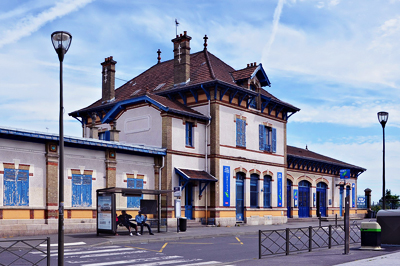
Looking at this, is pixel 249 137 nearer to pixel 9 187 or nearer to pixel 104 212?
pixel 104 212

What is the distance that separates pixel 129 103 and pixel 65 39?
818 inches

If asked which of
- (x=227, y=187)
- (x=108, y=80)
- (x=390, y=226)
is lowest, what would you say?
(x=390, y=226)

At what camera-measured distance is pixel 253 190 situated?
34.8 metres

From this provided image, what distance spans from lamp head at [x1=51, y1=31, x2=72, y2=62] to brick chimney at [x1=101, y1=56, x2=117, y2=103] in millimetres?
25408

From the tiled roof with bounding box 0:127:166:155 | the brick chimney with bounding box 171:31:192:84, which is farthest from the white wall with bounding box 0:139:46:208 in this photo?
the brick chimney with bounding box 171:31:192:84

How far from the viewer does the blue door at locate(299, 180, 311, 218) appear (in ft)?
141

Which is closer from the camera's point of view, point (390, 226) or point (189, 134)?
point (390, 226)

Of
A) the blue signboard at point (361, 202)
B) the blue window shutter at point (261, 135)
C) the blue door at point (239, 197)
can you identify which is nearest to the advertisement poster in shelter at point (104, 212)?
the blue door at point (239, 197)

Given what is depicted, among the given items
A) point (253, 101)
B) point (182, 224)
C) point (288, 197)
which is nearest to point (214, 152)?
point (253, 101)

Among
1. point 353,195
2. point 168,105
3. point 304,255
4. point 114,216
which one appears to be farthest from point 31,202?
point 353,195

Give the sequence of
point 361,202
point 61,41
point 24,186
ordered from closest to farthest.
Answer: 1. point 61,41
2. point 24,186
3. point 361,202

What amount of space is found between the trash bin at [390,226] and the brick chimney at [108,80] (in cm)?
2329

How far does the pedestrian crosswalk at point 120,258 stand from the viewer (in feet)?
45.1

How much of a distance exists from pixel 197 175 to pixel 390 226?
13.7 m
